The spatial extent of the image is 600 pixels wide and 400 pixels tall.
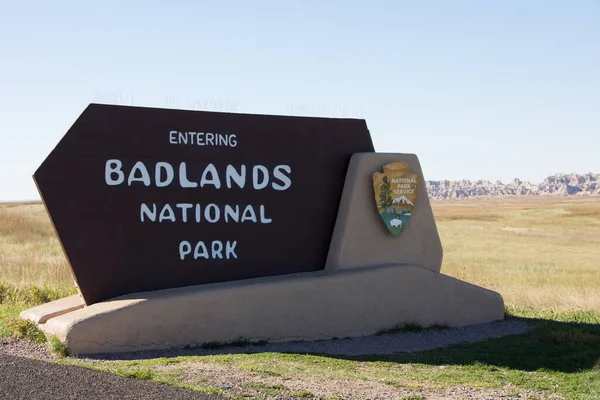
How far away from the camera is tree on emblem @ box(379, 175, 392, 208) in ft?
45.0

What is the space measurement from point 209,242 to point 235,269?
0.62 metres

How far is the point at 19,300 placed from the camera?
15.1 m

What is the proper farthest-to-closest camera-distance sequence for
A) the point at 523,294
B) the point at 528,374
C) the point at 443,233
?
the point at 443,233, the point at 523,294, the point at 528,374

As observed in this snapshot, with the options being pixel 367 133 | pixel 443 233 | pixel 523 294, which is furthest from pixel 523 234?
pixel 367 133

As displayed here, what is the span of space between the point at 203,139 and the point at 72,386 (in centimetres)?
532

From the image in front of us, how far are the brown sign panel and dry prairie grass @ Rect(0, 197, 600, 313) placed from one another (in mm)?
6265

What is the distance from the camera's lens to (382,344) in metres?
12.7

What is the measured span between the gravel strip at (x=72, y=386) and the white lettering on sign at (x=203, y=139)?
173 inches

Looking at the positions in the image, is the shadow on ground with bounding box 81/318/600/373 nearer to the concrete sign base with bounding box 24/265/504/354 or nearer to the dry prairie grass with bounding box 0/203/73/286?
the concrete sign base with bounding box 24/265/504/354

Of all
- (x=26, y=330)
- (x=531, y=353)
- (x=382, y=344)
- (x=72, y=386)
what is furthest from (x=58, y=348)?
(x=531, y=353)

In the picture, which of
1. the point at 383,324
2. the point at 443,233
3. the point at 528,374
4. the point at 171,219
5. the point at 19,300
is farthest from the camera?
the point at 443,233

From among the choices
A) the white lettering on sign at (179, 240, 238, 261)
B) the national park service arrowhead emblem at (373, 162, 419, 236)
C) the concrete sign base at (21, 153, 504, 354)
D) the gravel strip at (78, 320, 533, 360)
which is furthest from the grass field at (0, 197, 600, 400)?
the national park service arrowhead emblem at (373, 162, 419, 236)

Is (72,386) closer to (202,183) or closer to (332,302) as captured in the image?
(202,183)

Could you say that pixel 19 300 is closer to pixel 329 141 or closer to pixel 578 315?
pixel 329 141
